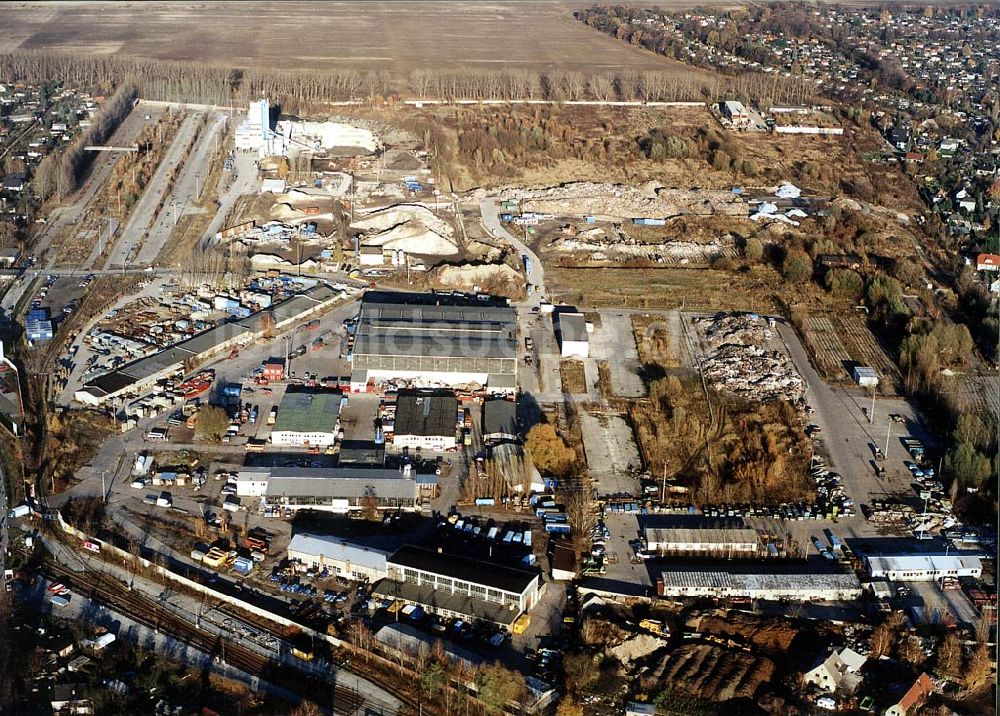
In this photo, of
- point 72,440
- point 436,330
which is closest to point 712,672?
point 436,330

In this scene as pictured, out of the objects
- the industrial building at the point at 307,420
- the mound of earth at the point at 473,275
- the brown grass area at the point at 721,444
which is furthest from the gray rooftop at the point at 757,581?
the mound of earth at the point at 473,275

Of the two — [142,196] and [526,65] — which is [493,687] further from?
[526,65]

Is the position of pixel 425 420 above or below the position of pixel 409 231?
above

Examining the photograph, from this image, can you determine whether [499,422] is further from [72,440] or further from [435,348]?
[72,440]

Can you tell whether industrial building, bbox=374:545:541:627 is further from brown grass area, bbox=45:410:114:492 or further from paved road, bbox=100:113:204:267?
paved road, bbox=100:113:204:267

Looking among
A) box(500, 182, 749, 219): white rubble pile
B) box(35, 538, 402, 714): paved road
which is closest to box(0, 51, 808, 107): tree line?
box(500, 182, 749, 219): white rubble pile

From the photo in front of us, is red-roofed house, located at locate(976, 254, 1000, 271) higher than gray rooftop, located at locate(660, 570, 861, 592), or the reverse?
gray rooftop, located at locate(660, 570, 861, 592)
